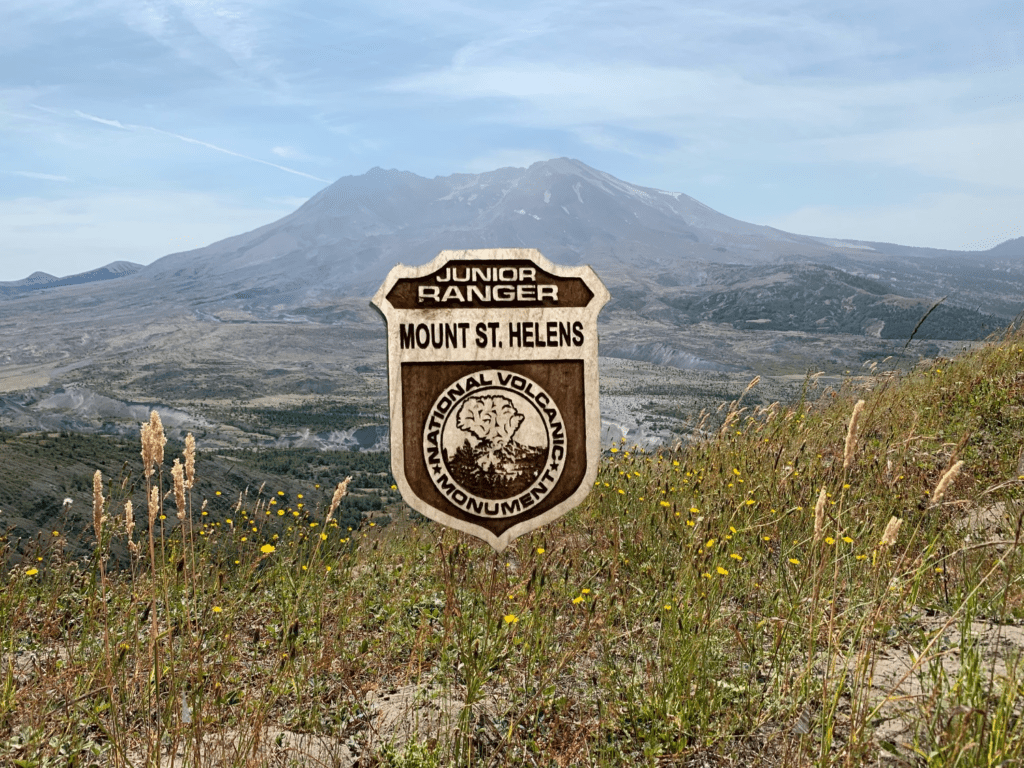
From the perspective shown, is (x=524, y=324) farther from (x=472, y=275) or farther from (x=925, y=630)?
(x=925, y=630)

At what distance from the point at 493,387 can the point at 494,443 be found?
21 centimetres

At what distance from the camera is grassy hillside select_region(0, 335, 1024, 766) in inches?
93.0

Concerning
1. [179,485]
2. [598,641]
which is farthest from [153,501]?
[598,641]

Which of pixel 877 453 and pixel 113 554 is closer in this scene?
pixel 877 453

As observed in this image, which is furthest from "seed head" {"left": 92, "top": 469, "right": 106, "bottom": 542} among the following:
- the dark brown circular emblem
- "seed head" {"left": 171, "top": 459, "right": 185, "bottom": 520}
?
the dark brown circular emblem

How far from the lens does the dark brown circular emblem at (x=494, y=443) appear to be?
264 centimetres

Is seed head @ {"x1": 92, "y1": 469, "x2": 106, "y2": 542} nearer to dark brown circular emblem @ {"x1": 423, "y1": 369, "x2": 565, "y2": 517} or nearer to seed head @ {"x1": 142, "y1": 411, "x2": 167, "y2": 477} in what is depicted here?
seed head @ {"x1": 142, "y1": 411, "x2": 167, "y2": 477}

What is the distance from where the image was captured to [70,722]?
264 centimetres

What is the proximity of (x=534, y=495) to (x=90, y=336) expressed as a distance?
213977mm

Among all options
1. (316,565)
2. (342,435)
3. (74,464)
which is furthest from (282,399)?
(316,565)

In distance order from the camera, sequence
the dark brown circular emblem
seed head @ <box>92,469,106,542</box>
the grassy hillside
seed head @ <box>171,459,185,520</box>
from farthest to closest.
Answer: the dark brown circular emblem < the grassy hillside < seed head @ <box>171,459,185,520</box> < seed head @ <box>92,469,106,542</box>

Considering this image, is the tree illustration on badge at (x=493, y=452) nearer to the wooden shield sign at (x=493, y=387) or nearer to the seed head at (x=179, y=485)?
the wooden shield sign at (x=493, y=387)

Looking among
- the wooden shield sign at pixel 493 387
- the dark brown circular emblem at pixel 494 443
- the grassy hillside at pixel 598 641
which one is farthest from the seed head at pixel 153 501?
the dark brown circular emblem at pixel 494 443

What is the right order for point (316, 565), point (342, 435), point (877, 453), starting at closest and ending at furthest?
point (316, 565), point (877, 453), point (342, 435)
